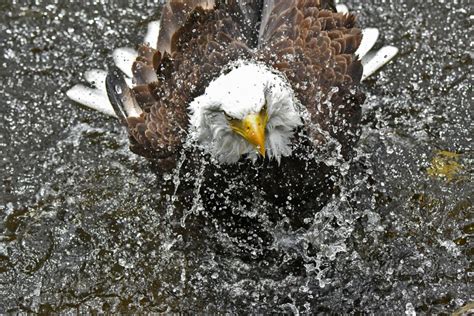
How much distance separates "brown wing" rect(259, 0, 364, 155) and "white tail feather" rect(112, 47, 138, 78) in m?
1.38

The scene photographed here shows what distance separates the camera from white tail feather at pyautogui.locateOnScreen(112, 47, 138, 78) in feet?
20.0

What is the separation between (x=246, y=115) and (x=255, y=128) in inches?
3.4

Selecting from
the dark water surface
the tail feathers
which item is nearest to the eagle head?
the dark water surface

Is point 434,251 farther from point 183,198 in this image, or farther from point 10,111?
point 10,111

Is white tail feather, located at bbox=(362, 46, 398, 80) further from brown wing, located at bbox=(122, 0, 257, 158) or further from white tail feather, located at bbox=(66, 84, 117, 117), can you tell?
white tail feather, located at bbox=(66, 84, 117, 117)

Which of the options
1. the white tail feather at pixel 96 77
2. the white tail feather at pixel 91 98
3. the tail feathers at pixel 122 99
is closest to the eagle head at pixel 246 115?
the tail feathers at pixel 122 99

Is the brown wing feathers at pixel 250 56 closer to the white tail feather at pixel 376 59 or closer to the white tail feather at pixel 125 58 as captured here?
the white tail feather at pixel 376 59

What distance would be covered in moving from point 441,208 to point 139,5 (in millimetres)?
3082

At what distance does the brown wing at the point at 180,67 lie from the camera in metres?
4.83

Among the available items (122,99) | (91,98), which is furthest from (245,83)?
(91,98)

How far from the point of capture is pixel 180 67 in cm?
503

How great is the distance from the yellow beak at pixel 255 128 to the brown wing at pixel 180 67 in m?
A: 0.55

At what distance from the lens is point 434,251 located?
497 centimetres

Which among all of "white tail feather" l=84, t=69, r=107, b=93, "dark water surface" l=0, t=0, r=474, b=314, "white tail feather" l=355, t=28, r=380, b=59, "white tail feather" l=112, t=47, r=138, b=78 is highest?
"white tail feather" l=355, t=28, r=380, b=59
